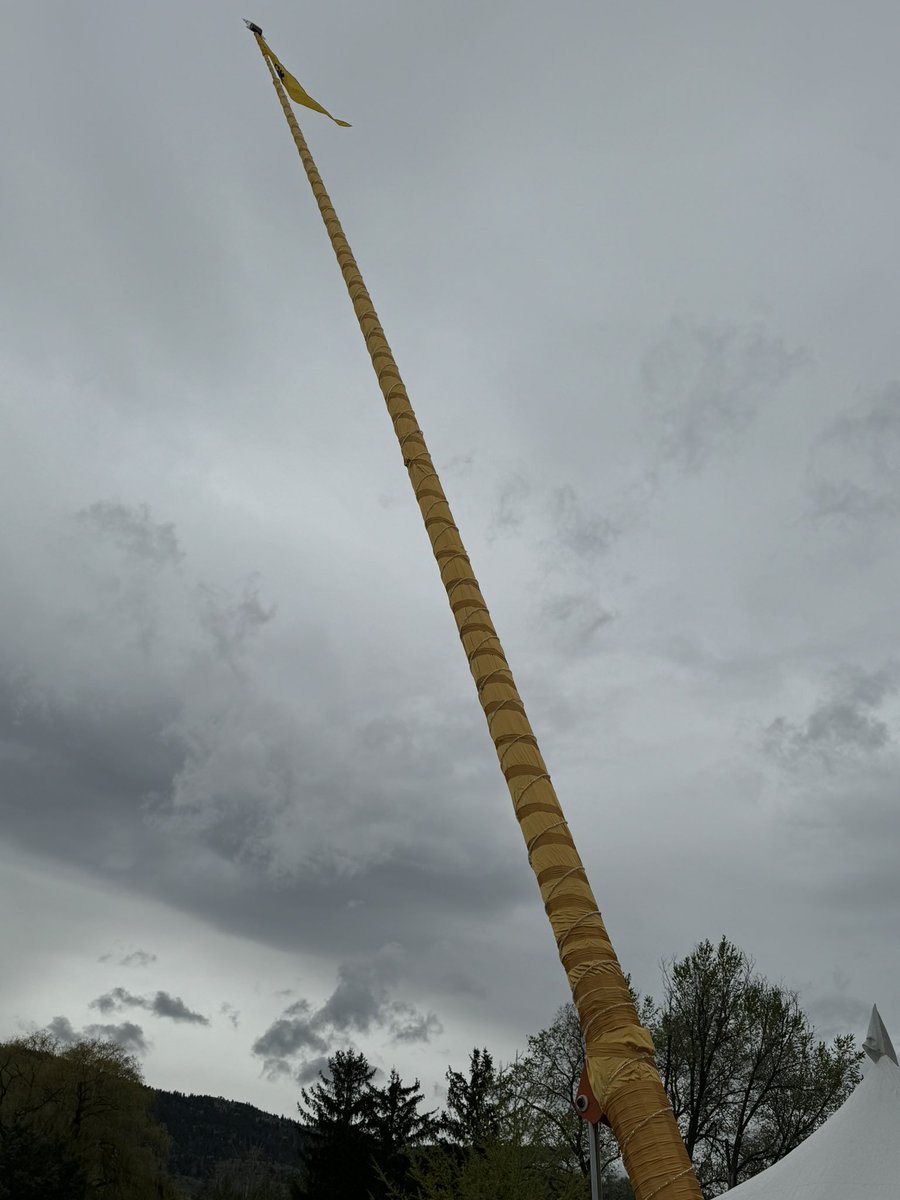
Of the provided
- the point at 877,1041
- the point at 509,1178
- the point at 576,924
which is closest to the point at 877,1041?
the point at 877,1041

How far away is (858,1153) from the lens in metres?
6.39

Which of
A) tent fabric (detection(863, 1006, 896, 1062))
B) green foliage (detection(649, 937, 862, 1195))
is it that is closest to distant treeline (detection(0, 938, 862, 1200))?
green foliage (detection(649, 937, 862, 1195))

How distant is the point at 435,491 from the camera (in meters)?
7.20

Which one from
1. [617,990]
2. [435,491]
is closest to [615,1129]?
[617,990]

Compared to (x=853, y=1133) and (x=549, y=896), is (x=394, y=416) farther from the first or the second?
(x=853, y=1133)

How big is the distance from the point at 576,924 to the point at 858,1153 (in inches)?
123

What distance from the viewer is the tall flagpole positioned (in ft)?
14.6

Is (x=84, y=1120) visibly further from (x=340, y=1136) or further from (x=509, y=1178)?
(x=509, y=1178)

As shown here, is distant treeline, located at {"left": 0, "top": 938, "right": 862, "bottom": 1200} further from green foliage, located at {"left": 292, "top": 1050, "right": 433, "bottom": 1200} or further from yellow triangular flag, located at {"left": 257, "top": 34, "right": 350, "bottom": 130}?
yellow triangular flag, located at {"left": 257, "top": 34, "right": 350, "bottom": 130}

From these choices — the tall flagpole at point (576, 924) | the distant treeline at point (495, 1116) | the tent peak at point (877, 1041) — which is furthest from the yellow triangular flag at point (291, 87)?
the distant treeline at point (495, 1116)

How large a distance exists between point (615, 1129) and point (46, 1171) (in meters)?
36.9

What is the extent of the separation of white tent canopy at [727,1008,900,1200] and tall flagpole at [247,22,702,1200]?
2305 mm

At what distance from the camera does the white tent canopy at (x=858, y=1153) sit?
6125 mm

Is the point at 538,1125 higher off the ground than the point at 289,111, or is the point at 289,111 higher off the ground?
the point at 289,111
